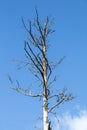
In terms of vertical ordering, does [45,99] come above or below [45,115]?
above

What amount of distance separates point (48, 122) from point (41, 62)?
242cm

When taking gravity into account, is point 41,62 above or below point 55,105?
above

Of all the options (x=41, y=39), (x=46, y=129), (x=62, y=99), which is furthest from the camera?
(x=41, y=39)

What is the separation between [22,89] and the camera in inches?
500

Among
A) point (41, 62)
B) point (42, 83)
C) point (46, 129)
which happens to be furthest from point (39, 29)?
point (46, 129)

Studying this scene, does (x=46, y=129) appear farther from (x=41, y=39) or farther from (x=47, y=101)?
(x=41, y=39)

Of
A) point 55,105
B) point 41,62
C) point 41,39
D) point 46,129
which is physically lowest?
point 46,129

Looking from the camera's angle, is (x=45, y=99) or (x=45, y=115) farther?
(x=45, y=99)

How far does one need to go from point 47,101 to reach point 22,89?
1090 millimetres

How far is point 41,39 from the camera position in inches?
532

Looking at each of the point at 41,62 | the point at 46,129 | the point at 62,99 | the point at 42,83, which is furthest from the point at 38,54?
the point at 46,129

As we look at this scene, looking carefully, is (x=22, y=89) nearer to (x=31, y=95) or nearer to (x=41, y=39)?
(x=31, y=95)

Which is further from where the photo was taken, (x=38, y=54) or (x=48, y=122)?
(x=38, y=54)

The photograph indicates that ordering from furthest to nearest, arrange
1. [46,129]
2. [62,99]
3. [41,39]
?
[41,39] < [62,99] < [46,129]
